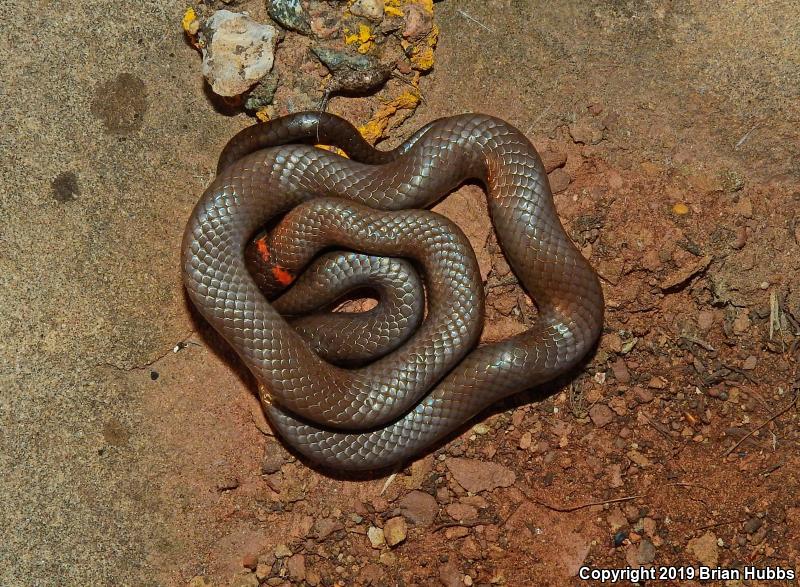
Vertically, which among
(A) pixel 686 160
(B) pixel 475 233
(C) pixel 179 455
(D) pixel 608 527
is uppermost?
(A) pixel 686 160

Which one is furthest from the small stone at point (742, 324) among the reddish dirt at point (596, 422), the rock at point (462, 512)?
the rock at point (462, 512)

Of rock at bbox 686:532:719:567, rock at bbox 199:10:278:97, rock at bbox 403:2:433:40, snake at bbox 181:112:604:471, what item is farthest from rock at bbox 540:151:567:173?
rock at bbox 686:532:719:567

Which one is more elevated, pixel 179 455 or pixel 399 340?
pixel 399 340

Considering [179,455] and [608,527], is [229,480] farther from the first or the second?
[608,527]

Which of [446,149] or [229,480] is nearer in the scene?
[446,149]

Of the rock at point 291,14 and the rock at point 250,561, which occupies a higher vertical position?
the rock at point 291,14

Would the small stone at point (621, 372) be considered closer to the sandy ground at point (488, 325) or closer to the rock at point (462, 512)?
the sandy ground at point (488, 325)

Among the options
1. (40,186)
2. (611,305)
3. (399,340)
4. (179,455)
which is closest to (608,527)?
(611,305)
